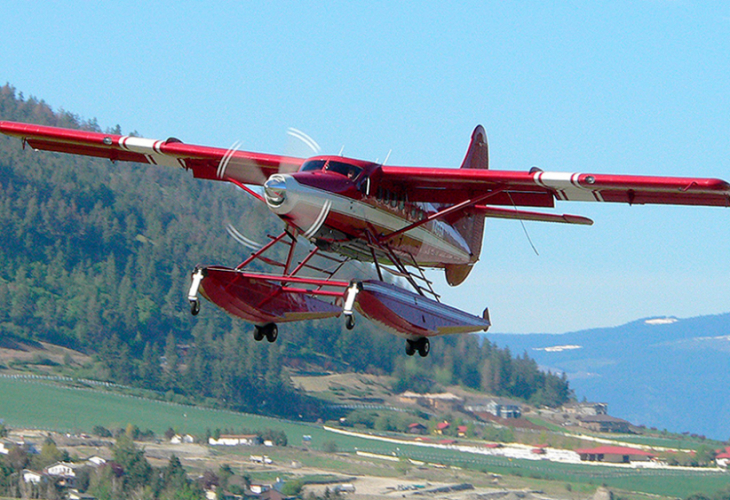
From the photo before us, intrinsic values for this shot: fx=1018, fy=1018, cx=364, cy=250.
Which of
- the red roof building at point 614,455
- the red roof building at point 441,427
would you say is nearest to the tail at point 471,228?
the red roof building at point 614,455

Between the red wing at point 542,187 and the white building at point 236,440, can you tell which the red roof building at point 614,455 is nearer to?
the white building at point 236,440

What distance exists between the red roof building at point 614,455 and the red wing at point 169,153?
132m

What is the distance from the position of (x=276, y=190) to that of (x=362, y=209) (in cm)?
259

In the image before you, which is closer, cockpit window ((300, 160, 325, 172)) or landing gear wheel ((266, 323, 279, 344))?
cockpit window ((300, 160, 325, 172))

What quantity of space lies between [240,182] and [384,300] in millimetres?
4673

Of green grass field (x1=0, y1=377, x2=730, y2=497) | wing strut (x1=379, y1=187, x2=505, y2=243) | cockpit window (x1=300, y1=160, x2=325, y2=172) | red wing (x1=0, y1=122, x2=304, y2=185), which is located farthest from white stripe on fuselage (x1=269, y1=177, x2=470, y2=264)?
green grass field (x1=0, y1=377, x2=730, y2=497)

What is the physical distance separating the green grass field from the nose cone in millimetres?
125711

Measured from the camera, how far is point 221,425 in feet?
565

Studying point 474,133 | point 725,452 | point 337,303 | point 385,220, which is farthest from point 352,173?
point 725,452

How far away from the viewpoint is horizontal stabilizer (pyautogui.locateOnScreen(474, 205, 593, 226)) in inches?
1029

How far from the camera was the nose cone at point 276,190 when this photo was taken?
742 inches

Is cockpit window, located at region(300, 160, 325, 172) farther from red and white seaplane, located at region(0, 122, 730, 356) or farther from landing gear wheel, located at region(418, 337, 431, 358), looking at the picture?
landing gear wheel, located at region(418, 337, 431, 358)

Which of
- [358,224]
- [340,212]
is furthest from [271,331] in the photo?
[340,212]

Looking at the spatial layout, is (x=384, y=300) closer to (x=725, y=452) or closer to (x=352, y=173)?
(x=352, y=173)
